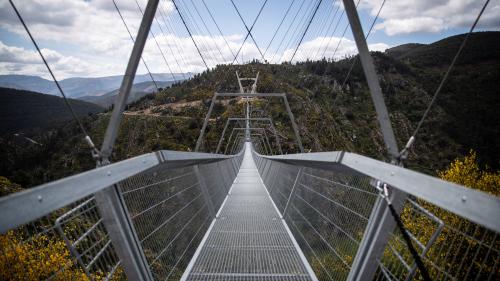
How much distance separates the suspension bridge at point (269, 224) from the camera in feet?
4.71

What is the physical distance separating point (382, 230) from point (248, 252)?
8.89ft

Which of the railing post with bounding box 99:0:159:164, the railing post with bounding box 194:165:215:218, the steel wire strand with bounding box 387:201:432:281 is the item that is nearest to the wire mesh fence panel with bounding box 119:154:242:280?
the railing post with bounding box 194:165:215:218

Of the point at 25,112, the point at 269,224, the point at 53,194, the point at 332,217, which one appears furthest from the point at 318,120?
the point at 25,112

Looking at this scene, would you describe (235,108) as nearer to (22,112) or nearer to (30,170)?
(30,170)

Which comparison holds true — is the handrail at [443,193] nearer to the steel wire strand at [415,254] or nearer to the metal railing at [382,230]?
the metal railing at [382,230]

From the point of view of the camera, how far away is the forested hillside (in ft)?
225

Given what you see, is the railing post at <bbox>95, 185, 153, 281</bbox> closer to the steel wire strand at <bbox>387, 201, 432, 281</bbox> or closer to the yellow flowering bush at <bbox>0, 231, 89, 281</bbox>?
the yellow flowering bush at <bbox>0, 231, 89, 281</bbox>

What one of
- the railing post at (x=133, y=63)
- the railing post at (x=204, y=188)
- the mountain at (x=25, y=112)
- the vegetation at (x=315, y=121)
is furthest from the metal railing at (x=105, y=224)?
the mountain at (x=25, y=112)

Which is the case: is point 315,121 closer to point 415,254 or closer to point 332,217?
point 332,217

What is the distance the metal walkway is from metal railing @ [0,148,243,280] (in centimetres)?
22

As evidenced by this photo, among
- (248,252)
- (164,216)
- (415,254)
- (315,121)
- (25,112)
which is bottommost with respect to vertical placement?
(25,112)

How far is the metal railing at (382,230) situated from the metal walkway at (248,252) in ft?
0.81

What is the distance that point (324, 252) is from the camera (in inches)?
139

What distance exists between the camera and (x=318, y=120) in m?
75.9
